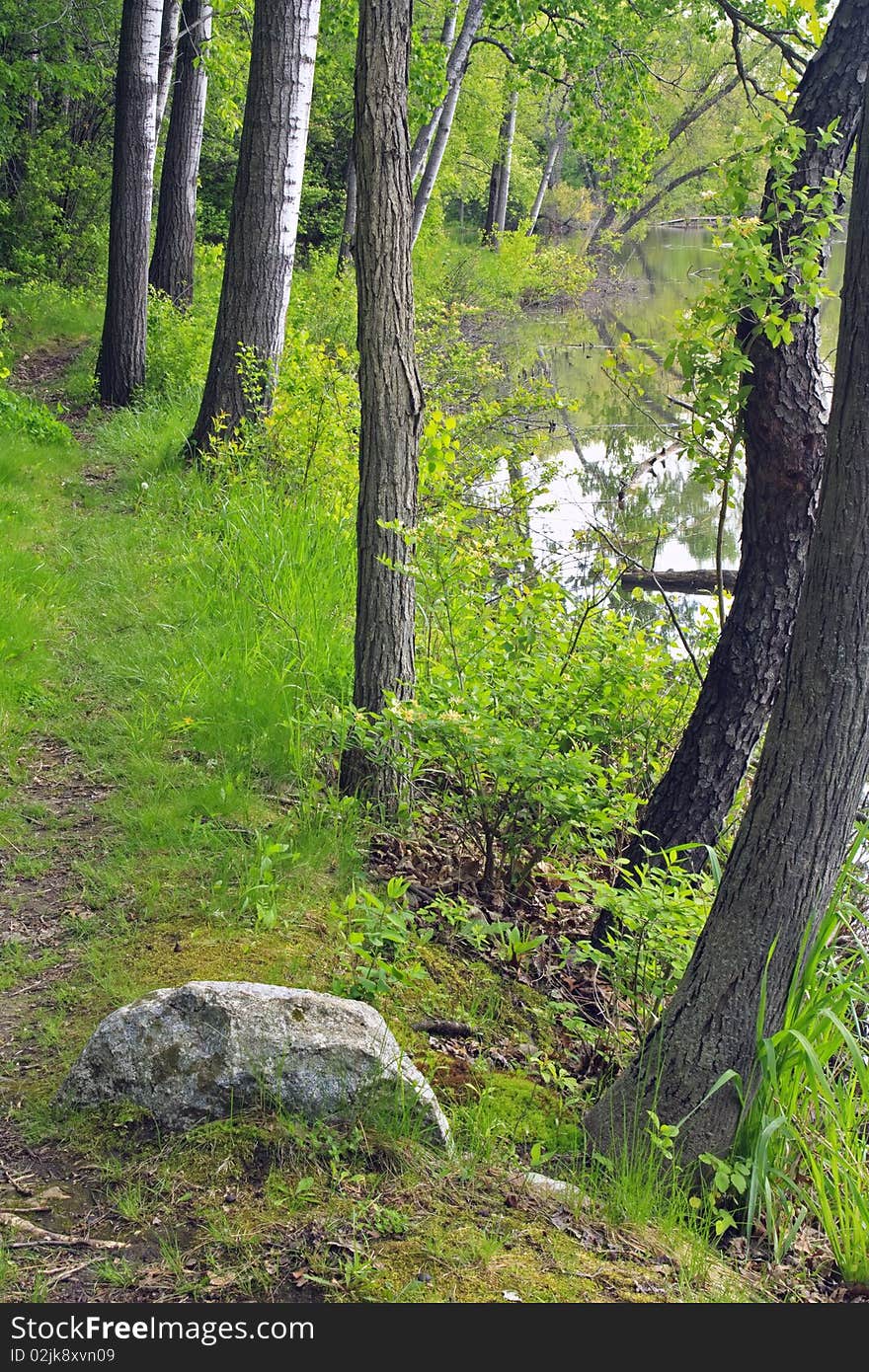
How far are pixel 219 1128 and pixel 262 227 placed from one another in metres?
7.87

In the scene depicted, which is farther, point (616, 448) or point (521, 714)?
point (616, 448)

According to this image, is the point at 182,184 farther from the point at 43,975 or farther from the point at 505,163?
the point at 505,163

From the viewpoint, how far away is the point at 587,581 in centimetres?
893

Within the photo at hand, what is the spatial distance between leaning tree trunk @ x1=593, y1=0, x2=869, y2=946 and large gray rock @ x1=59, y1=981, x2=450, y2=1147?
66.9 inches

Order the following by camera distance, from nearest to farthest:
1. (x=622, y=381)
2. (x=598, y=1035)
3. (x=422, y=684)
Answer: (x=598, y=1035) → (x=422, y=684) → (x=622, y=381)

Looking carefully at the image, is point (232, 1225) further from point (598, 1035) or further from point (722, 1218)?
point (598, 1035)

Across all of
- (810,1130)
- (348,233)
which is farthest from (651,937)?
(348,233)

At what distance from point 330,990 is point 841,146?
364 centimetres

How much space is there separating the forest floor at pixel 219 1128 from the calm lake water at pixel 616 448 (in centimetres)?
222

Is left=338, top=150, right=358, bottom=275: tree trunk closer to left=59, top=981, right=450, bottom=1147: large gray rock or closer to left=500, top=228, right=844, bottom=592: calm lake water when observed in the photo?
left=500, top=228, right=844, bottom=592: calm lake water

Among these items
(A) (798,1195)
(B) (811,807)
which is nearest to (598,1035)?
(A) (798,1195)

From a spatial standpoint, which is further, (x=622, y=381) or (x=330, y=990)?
(x=622, y=381)

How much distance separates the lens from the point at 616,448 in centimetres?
1573

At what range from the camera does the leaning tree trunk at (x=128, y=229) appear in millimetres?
11789
